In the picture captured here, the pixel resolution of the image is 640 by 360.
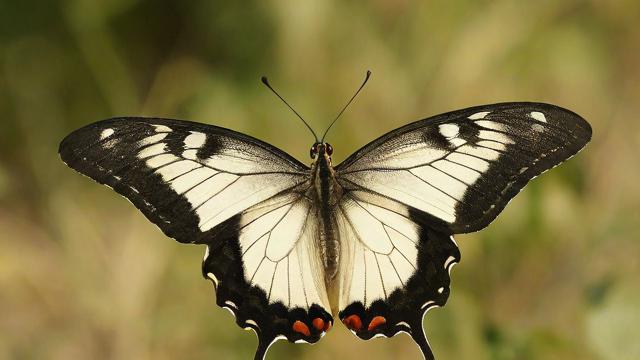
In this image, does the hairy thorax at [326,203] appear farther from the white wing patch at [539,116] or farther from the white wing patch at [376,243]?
the white wing patch at [539,116]

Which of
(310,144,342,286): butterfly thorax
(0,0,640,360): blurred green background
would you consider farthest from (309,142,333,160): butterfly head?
(0,0,640,360): blurred green background

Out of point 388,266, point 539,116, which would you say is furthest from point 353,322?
point 539,116

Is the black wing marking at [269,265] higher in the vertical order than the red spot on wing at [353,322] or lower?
higher

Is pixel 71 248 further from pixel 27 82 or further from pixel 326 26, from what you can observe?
pixel 326 26

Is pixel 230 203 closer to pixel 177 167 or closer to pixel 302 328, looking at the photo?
pixel 177 167

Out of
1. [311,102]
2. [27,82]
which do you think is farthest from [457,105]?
[27,82]

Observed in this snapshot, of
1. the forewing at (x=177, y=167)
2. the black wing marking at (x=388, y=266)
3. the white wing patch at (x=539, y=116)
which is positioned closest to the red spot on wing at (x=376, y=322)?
the black wing marking at (x=388, y=266)

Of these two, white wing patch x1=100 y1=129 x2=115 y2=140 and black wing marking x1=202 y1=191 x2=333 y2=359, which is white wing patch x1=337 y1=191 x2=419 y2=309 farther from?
white wing patch x1=100 y1=129 x2=115 y2=140
